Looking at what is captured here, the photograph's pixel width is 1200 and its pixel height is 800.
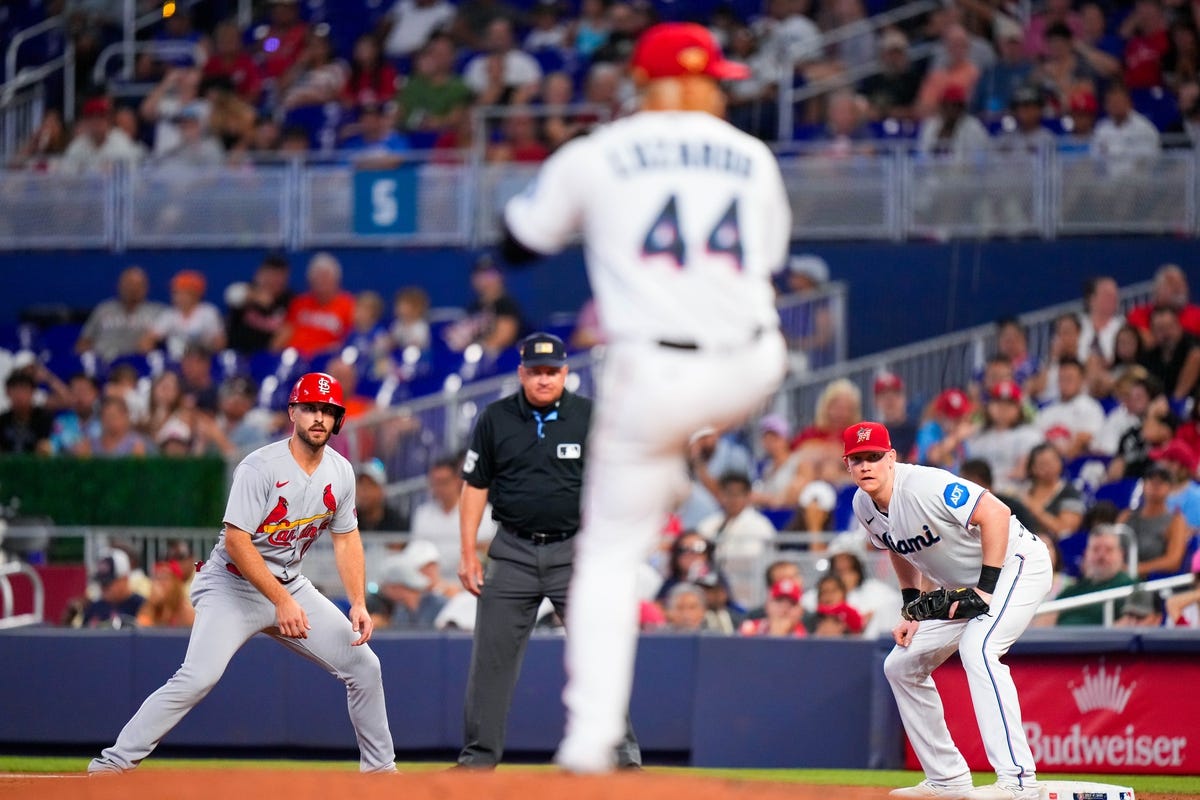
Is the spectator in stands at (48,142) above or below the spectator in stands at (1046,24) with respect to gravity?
below

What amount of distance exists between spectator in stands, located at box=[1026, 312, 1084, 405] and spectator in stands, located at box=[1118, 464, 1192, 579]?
197 centimetres

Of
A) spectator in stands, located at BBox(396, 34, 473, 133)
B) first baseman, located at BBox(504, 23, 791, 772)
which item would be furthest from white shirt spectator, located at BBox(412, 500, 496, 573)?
first baseman, located at BBox(504, 23, 791, 772)

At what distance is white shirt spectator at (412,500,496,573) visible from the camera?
41.0ft

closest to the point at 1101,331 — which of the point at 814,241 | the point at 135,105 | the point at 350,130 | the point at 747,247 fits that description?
the point at 814,241

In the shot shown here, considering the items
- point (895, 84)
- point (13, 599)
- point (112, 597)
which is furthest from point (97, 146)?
point (895, 84)

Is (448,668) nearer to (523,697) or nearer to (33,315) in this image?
(523,697)

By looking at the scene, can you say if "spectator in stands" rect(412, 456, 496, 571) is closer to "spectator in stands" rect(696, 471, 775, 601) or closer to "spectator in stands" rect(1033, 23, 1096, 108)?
"spectator in stands" rect(696, 471, 775, 601)

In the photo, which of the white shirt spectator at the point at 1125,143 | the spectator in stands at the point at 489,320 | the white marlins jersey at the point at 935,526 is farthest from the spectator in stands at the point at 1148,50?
the white marlins jersey at the point at 935,526

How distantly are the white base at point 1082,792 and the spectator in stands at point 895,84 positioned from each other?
972 cm

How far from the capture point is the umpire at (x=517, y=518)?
8016mm

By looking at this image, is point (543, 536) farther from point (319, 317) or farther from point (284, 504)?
point (319, 317)

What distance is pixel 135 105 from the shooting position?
63.9 feet

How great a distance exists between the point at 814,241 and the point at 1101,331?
3174mm

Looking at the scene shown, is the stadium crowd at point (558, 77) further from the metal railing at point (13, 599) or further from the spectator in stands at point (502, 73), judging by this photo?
the metal railing at point (13, 599)
